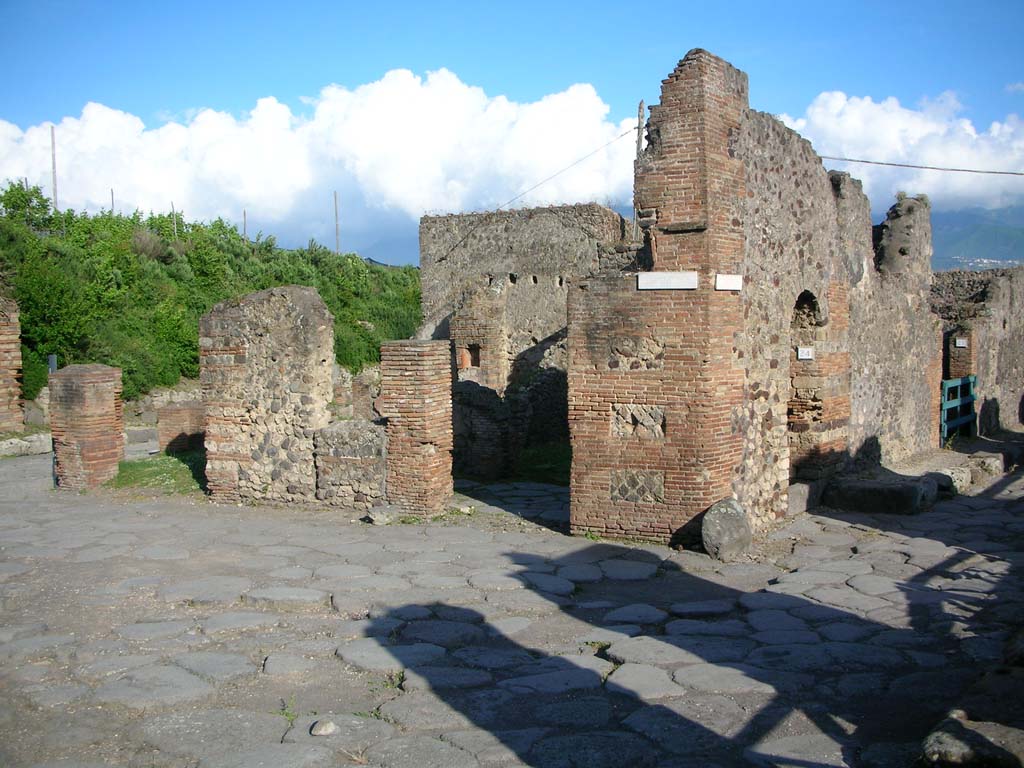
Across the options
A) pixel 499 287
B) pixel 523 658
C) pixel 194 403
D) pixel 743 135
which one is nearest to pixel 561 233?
pixel 499 287

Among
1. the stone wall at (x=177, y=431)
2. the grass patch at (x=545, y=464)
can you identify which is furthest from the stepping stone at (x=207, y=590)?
the stone wall at (x=177, y=431)

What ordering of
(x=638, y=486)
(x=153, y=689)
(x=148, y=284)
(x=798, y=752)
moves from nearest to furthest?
1. (x=798, y=752)
2. (x=153, y=689)
3. (x=638, y=486)
4. (x=148, y=284)

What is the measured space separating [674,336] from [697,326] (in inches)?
8.9

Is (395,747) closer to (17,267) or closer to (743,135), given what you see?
(743,135)

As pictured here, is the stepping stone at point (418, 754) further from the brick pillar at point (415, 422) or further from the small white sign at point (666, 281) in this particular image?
the brick pillar at point (415, 422)

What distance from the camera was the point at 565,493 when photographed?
11031 millimetres

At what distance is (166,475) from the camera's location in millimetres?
12172

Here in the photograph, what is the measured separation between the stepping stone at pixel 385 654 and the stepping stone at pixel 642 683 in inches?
43.9

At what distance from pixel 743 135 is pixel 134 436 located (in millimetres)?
14173

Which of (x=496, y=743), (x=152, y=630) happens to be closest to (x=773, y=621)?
(x=496, y=743)

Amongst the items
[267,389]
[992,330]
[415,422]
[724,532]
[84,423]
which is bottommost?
[724,532]

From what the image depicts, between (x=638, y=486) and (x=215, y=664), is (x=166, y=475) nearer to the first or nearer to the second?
(x=638, y=486)

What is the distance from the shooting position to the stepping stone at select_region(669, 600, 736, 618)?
6328mm

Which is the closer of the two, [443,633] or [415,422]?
[443,633]
